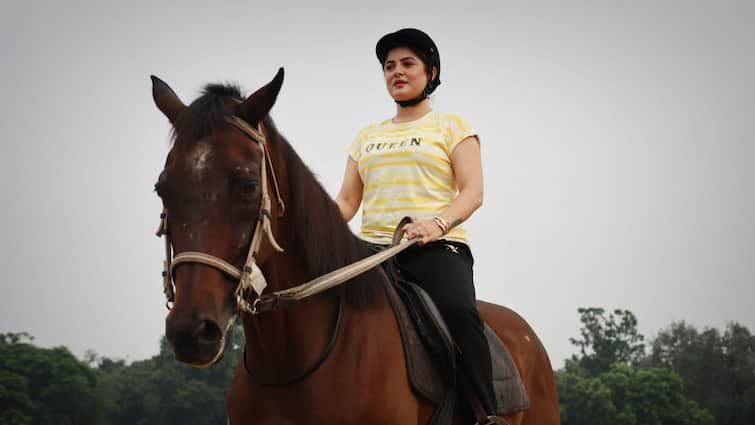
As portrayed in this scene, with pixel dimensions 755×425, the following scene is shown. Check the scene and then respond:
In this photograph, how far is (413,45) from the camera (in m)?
6.57

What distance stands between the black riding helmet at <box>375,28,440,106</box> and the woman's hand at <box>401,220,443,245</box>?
1.46 metres

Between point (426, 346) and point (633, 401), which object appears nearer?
point (426, 346)

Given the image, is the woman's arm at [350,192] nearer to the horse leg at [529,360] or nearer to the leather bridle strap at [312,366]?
the horse leg at [529,360]

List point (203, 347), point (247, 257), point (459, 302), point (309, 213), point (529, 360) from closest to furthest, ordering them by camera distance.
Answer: point (203, 347) → point (247, 257) → point (309, 213) → point (459, 302) → point (529, 360)

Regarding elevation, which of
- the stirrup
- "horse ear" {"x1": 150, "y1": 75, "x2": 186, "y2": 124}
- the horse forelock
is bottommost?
the stirrup

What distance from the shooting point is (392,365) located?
16.8 feet

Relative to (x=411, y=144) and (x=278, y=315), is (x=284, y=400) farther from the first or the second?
(x=411, y=144)

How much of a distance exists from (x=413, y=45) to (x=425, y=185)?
1.27 m

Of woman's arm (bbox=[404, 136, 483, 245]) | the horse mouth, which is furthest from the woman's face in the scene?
the horse mouth

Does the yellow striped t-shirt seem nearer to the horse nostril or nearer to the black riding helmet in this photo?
the black riding helmet

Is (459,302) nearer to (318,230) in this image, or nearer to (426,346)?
(426,346)

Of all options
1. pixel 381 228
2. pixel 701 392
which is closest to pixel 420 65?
pixel 381 228

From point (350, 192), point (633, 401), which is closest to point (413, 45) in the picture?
point (350, 192)

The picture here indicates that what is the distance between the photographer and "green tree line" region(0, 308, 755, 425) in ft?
274
